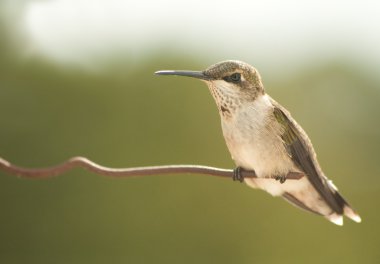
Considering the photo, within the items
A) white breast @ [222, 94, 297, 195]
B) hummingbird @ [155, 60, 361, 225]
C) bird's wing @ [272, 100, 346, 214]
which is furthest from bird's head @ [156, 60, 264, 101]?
bird's wing @ [272, 100, 346, 214]

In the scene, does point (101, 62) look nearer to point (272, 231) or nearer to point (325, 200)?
point (272, 231)

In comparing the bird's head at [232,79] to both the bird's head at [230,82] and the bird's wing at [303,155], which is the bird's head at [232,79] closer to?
the bird's head at [230,82]

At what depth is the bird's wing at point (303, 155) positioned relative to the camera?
5.43 metres

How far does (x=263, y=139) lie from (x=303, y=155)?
1.42 feet

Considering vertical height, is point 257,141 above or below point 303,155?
above

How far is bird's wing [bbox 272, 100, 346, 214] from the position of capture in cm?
543

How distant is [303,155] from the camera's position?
5461mm

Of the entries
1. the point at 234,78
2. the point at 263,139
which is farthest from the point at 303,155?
the point at 234,78

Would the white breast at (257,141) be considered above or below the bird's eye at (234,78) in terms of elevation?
below

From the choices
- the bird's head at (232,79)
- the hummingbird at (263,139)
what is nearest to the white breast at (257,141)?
the hummingbird at (263,139)

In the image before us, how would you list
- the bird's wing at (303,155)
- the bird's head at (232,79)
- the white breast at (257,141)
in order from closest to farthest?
1. the white breast at (257,141)
2. the bird's head at (232,79)
3. the bird's wing at (303,155)

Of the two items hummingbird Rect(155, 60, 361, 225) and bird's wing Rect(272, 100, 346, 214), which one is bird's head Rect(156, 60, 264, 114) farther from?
bird's wing Rect(272, 100, 346, 214)

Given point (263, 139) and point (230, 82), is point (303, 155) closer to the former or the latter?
point (263, 139)

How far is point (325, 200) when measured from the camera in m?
5.62
